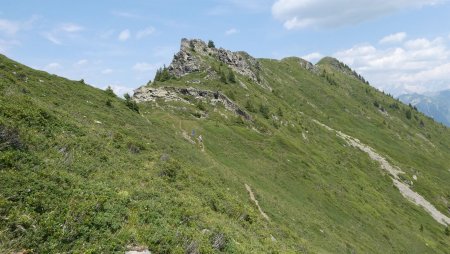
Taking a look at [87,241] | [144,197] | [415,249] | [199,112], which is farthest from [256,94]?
[87,241]

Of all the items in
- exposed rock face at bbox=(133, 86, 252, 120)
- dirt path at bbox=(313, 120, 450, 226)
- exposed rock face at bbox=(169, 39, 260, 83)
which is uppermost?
exposed rock face at bbox=(169, 39, 260, 83)

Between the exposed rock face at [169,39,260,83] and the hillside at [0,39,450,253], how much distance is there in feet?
2.56

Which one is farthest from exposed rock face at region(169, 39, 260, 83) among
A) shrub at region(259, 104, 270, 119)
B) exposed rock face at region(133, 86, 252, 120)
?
exposed rock face at region(133, 86, 252, 120)

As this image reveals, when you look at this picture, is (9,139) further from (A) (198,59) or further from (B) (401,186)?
(B) (401,186)

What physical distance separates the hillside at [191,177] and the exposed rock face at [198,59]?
78 cm

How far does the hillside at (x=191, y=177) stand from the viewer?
18375mm

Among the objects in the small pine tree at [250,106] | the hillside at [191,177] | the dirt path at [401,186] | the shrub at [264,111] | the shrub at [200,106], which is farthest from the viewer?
the shrub at [264,111]

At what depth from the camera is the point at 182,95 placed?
9394 centimetres

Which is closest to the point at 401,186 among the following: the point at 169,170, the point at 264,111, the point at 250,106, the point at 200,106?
the point at 264,111

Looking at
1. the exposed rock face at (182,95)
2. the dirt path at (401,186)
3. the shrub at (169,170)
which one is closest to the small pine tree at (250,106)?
the exposed rock face at (182,95)

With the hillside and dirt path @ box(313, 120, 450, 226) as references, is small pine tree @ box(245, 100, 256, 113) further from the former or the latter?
dirt path @ box(313, 120, 450, 226)

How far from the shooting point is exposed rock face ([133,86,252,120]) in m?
89.8

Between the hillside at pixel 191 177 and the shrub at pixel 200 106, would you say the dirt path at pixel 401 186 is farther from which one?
the shrub at pixel 200 106

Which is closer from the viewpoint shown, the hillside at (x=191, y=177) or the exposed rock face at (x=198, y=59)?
the hillside at (x=191, y=177)
